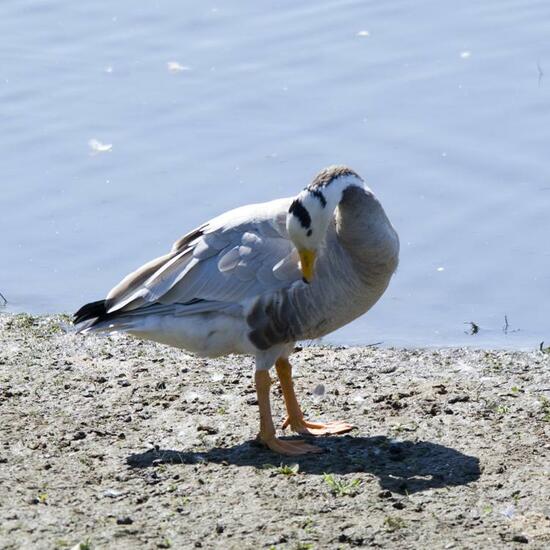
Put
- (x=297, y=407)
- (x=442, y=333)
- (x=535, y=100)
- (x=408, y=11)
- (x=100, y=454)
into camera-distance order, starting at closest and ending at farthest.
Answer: (x=100, y=454), (x=297, y=407), (x=442, y=333), (x=535, y=100), (x=408, y=11)

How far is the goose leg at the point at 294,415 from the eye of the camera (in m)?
7.48

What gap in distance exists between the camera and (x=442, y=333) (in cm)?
951

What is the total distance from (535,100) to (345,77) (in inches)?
79.3

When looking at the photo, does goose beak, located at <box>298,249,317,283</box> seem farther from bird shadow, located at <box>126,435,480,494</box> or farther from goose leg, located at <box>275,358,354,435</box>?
bird shadow, located at <box>126,435,480,494</box>

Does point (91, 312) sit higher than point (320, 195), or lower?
lower

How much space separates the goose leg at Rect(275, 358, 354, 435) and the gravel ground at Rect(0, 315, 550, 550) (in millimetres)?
153

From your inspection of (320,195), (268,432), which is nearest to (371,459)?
(268,432)

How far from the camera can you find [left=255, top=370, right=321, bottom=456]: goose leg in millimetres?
7137

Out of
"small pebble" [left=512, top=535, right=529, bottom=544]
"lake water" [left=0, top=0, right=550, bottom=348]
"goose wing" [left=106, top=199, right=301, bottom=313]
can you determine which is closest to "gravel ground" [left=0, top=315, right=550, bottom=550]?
"small pebble" [left=512, top=535, right=529, bottom=544]

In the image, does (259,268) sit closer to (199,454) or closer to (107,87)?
(199,454)

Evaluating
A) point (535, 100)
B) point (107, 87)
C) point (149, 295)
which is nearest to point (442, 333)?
point (149, 295)

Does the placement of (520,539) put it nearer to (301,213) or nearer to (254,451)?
(254,451)

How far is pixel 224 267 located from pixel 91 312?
89cm

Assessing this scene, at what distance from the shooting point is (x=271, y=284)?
729cm
